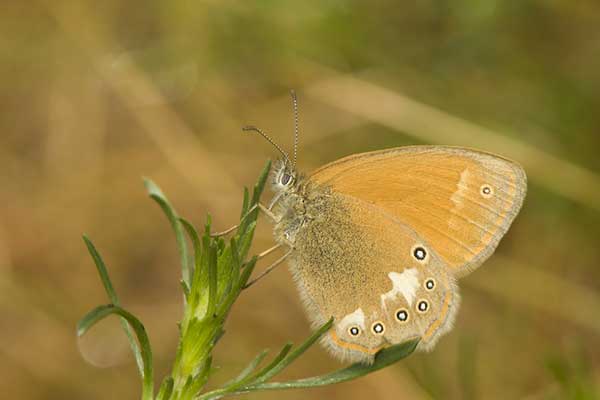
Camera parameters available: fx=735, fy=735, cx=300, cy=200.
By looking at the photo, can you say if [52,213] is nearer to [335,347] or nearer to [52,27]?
[52,27]

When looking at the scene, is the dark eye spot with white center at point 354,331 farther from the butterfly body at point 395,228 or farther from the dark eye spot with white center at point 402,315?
the dark eye spot with white center at point 402,315

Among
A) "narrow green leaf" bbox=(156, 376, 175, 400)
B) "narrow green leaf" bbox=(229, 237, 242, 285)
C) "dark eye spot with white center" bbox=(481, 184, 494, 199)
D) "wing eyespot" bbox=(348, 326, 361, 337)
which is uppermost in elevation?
"narrow green leaf" bbox=(229, 237, 242, 285)

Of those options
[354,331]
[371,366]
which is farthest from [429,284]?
[371,366]

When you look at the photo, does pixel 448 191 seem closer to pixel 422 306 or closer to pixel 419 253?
pixel 419 253

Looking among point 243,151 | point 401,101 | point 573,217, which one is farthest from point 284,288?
point 573,217

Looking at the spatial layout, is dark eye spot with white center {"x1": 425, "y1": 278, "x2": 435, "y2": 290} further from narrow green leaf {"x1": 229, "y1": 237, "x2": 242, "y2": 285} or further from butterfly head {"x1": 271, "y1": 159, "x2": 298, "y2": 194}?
narrow green leaf {"x1": 229, "y1": 237, "x2": 242, "y2": 285}

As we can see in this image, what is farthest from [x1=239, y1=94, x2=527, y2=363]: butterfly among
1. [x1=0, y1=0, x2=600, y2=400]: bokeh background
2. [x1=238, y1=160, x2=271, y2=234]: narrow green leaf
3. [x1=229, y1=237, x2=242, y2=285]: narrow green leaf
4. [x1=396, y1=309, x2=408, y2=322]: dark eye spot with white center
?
[x1=0, y1=0, x2=600, y2=400]: bokeh background

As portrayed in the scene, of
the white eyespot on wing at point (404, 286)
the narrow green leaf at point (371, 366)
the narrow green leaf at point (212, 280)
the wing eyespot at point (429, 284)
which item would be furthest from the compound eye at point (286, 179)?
the narrow green leaf at point (212, 280)
